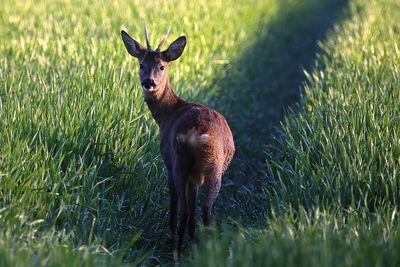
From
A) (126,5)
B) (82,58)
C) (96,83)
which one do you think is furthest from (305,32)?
(96,83)

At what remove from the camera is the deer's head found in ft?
22.3

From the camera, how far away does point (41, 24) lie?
12117 millimetres

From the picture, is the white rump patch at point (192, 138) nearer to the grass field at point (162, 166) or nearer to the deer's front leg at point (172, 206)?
the deer's front leg at point (172, 206)

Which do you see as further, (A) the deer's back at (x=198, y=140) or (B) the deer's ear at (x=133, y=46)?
(B) the deer's ear at (x=133, y=46)

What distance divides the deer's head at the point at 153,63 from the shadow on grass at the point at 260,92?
1.27 meters

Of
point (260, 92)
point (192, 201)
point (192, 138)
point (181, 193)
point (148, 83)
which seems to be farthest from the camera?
point (260, 92)

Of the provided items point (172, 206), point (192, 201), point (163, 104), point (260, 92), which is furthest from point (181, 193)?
point (260, 92)

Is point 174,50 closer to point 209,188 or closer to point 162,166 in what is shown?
point 162,166

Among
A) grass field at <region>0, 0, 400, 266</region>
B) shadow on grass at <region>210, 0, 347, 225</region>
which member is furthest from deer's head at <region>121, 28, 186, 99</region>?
shadow on grass at <region>210, 0, 347, 225</region>

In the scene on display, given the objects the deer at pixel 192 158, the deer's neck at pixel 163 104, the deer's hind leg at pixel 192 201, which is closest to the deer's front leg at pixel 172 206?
the deer at pixel 192 158

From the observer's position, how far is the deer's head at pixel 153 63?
6.79 m

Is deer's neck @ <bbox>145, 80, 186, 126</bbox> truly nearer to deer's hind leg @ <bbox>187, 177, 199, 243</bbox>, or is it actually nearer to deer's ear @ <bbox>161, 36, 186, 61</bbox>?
deer's ear @ <bbox>161, 36, 186, 61</bbox>

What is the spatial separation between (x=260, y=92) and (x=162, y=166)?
5106 mm

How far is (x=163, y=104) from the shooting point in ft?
22.7
